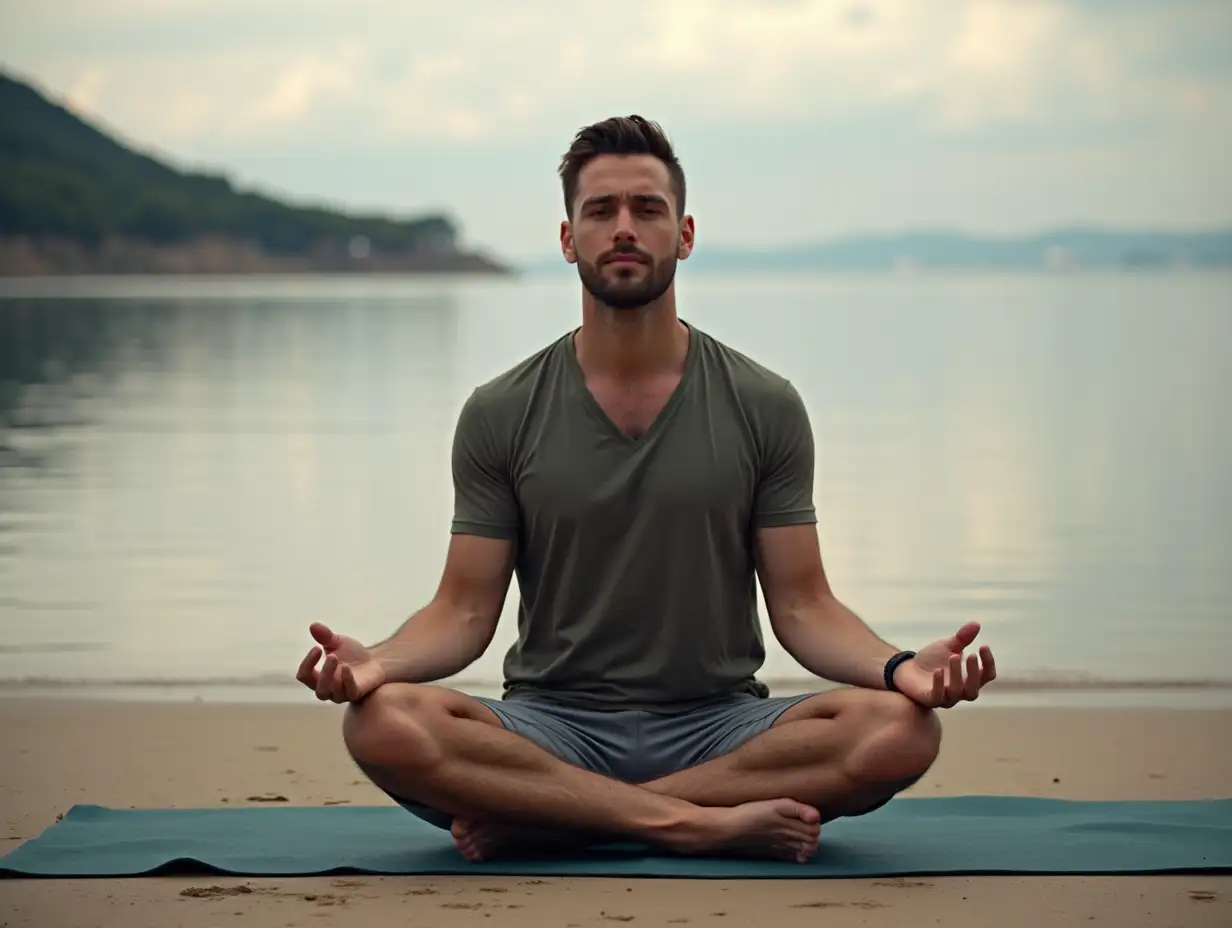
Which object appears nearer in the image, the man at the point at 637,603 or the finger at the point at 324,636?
the finger at the point at 324,636

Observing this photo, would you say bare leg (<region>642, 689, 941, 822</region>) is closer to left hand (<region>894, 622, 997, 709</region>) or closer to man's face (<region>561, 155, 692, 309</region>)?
left hand (<region>894, 622, 997, 709</region>)

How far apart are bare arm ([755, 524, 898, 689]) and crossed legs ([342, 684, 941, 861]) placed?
12cm

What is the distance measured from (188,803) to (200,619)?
3.47 metres

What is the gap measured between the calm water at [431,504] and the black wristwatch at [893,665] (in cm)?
322

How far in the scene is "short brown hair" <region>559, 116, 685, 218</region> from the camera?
453cm

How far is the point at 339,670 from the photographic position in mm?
4059

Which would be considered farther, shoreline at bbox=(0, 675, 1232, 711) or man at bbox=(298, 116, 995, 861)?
shoreline at bbox=(0, 675, 1232, 711)

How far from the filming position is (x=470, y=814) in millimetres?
4312

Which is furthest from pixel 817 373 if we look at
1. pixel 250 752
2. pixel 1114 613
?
pixel 250 752

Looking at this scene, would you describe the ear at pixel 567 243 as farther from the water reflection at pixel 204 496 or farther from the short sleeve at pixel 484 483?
the water reflection at pixel 204 496

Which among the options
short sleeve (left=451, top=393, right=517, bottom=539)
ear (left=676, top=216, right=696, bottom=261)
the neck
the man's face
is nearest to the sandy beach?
short sleeve (left=451, top=393, right=517, bottom=539)

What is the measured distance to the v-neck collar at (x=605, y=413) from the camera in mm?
4516

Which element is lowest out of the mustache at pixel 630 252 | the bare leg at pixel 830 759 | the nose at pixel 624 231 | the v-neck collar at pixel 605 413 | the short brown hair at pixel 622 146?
the bare leg at pixel 830 759

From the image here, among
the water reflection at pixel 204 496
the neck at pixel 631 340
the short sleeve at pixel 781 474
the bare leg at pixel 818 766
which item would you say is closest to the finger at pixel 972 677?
the bare leg at pixel 818 766
